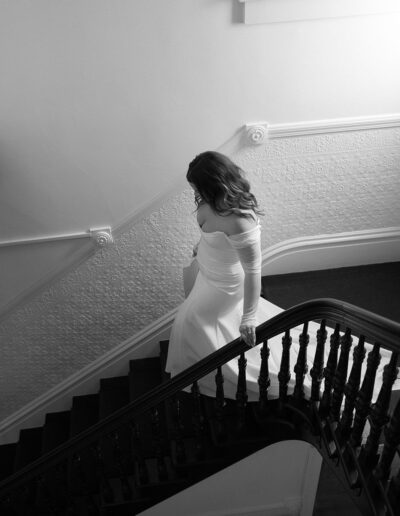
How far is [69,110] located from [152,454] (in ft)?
8.57

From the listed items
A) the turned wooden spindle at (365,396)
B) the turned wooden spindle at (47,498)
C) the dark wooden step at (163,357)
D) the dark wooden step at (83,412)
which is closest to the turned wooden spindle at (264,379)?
the turned wooden spindle at (365,396)

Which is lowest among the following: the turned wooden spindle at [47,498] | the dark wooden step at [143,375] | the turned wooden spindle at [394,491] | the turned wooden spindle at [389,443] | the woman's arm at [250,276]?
the turned wooden spindle at [47,498]

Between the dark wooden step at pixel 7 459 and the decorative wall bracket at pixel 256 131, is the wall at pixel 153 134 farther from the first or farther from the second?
the dark wooden step at pixel 7 459

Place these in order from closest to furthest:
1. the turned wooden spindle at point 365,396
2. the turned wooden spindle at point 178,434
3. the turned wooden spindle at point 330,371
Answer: the turned wooden spindle at point 365,396 < the turned wooden spindle at point 330,371 < the turned wooden spindle at point 178,434

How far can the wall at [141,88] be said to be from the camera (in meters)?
3.79

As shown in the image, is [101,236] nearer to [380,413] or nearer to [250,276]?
[250,276]

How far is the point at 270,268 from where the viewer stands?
16.0 feet

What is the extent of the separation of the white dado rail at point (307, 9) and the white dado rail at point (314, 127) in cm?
75

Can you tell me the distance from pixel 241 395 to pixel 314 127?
7.03ft

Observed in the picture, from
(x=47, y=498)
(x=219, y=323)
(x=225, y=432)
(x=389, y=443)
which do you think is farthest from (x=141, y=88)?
(x=47, y=498)

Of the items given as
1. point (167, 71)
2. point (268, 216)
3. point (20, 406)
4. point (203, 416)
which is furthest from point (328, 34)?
point (20, 406)

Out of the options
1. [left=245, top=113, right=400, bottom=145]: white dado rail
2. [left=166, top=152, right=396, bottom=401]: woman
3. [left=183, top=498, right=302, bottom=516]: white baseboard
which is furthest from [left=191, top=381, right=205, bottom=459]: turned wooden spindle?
[left=245, top=113, right=400, bottom=145]: white dado rail

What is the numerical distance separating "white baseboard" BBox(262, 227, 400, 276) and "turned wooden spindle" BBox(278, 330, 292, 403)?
5.26ft

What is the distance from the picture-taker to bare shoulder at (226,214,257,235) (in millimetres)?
3203
